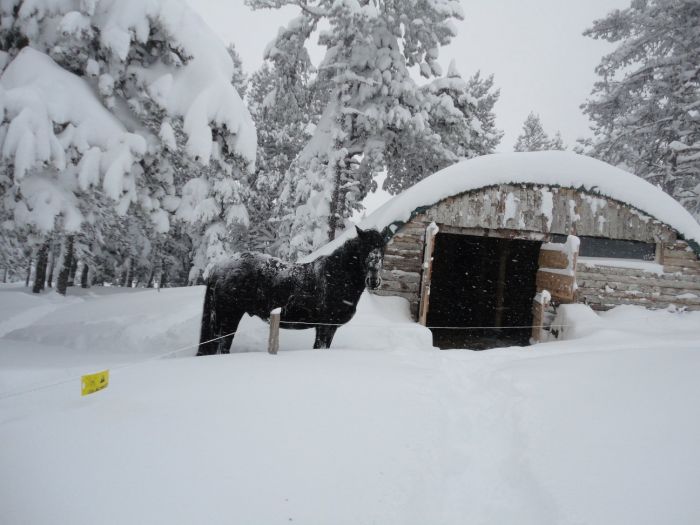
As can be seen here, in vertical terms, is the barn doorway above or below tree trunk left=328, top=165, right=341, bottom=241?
below

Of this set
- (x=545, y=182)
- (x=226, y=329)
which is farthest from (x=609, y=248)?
(x=226, y=329)

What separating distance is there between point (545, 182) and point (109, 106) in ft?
27.4

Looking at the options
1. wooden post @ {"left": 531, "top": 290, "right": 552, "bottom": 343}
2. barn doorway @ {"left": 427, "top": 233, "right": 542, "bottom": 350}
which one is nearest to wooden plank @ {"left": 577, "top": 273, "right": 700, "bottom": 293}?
wooden post @ {"left": 531, "top": 290, "right": 552, "bottom": 343}

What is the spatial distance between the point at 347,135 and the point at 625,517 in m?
11.0

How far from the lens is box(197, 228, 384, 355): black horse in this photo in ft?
17.6

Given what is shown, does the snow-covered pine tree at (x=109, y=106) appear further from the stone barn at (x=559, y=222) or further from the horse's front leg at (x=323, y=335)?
the stone barn at (x=559, y=222)

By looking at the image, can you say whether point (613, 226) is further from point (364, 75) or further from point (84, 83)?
point (84, 83)

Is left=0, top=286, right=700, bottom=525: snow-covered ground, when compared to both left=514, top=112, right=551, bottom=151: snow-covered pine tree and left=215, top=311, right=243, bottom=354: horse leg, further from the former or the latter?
left=514, top=112, right=551, bottom=151: snow-covered pine tree

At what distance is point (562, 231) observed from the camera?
8617 mm

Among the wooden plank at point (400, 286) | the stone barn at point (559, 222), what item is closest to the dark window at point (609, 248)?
the stone barn at point (559, 222)

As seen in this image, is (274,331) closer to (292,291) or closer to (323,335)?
(292,291)

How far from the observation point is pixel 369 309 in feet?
24.9

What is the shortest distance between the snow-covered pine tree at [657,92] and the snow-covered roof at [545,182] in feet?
19.6

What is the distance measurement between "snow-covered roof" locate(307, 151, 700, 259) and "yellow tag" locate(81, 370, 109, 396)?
19.6 feet
